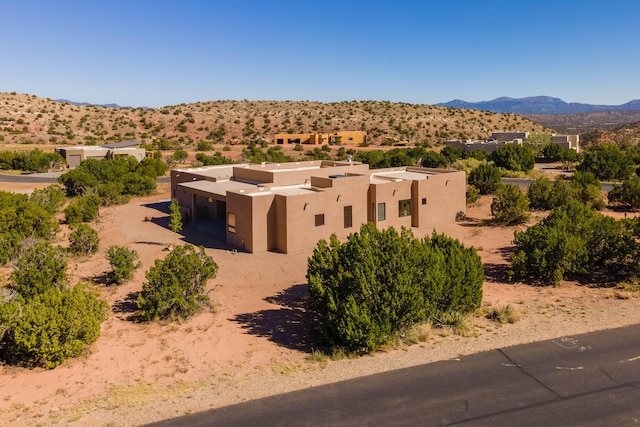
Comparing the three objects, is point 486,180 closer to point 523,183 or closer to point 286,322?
point 523,183

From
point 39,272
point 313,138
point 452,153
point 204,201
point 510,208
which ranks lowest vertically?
point 39,272

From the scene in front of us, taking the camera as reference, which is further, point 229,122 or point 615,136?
point 615,136

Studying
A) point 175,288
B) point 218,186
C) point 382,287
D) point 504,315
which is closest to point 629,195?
point 504,315

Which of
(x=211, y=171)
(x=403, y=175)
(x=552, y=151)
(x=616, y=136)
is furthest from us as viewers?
(x=616, y=136)

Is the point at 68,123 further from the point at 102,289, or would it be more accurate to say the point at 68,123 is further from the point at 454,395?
the point at 454,395

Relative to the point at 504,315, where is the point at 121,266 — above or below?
above

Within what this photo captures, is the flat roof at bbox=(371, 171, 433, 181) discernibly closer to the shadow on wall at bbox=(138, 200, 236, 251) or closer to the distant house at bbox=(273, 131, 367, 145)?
the shadow on wall at bbox=(138, 200, 236, 251)

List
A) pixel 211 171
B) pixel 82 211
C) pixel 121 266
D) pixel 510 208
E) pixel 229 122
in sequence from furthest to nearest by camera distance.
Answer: pixel 229 122 < pixel 211 171 < pixel 82 211 < pixel 510 208 < pixel 121 266
